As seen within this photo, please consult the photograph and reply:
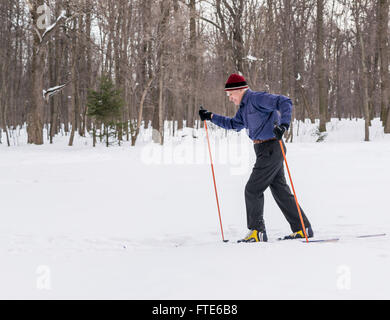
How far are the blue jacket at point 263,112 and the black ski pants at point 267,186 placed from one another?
15 centimetres

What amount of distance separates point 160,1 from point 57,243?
50.8 ft

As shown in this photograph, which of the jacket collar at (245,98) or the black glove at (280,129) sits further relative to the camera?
the jacket collar at (245,98)

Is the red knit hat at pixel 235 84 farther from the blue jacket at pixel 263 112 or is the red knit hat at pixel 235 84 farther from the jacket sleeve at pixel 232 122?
the jacket sleeve at pixel 232 122

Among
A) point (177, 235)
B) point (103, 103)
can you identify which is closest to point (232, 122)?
point (177, 235)

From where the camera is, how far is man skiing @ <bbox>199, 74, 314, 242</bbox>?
3973 millimetres

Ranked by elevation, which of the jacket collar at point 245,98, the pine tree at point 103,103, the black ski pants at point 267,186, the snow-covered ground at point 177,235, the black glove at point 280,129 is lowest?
the snow-covered ground at point 177,235

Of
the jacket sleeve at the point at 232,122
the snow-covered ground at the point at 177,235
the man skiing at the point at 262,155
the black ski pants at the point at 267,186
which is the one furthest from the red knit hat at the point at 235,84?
the snow-covered ground at the point at 177,235

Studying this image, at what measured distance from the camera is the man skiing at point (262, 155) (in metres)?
3.97

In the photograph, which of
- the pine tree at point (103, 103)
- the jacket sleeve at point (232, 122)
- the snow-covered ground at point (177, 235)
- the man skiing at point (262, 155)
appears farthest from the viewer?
the pine tree at point (103, 103)

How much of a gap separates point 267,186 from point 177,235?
136cm

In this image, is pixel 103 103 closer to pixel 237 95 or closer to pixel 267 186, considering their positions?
pixel 237 95

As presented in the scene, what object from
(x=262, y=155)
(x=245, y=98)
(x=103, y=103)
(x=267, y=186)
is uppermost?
(x=103, y=103)

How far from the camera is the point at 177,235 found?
4703mm

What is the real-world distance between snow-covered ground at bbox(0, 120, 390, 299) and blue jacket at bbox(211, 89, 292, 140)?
1195mm
